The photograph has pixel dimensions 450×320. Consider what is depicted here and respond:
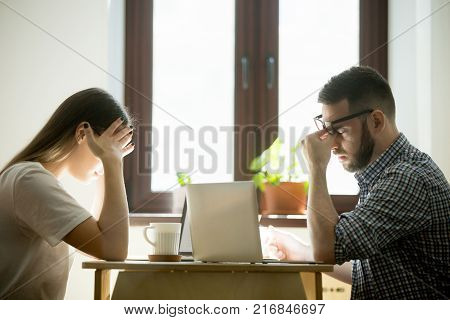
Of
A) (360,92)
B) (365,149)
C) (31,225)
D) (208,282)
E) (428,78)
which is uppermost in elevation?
(428,78)

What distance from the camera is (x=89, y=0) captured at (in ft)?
9.05

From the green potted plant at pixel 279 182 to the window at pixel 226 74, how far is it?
139 millimetres

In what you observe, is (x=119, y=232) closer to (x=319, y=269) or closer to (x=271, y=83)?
(x=319, y=269)

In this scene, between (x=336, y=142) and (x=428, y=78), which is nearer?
(x=336, y=142)

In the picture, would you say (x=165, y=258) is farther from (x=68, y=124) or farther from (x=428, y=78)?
(x=428, y=78)

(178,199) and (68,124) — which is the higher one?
(68,124)

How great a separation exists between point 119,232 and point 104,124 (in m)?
0.33

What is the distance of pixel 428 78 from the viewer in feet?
8.93

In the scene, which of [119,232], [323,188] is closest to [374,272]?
[323,188]

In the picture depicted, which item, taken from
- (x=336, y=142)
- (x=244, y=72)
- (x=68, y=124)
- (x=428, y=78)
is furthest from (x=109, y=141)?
(x=428, y=78)

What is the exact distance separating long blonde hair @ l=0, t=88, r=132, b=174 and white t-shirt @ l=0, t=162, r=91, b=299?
0.07m

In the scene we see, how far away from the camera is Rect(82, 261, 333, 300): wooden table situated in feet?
4.15

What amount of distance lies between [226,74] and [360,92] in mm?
1326

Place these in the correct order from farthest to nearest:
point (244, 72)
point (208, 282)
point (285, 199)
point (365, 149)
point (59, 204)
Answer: point (244, 72) < point (285, 199) < point (365, 149) < point (59, 204) < point (208, 282)
